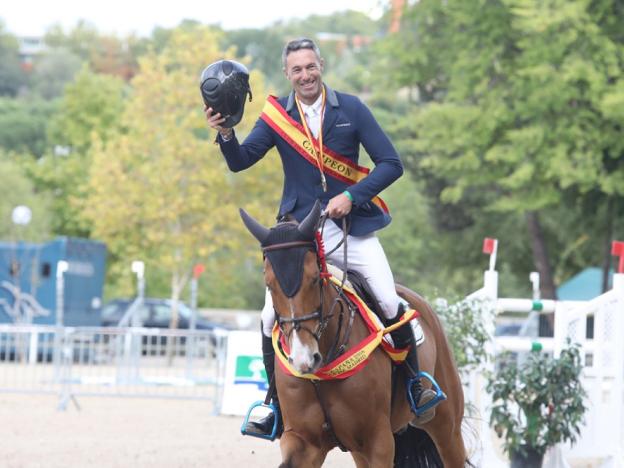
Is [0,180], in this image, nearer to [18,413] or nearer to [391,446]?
[18,413]

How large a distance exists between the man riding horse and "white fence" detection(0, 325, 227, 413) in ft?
40.3

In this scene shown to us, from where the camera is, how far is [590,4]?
84.0 feet

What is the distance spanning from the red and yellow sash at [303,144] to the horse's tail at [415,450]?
2006 millimetres

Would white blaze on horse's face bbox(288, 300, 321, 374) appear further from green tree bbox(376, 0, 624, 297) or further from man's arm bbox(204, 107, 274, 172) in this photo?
green tree bbox(376, 0, 624, 297)

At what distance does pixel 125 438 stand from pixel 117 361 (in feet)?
22.2

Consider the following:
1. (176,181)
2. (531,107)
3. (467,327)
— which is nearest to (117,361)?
(531,107)

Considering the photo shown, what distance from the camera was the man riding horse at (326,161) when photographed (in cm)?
736

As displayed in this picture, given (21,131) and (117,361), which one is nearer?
(117,361)

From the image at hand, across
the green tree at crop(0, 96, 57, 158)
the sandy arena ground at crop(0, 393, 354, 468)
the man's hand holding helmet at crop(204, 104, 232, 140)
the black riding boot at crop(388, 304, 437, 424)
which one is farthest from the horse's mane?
the green tree at crop(0, 96, 57, 158)

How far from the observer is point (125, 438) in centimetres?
1503

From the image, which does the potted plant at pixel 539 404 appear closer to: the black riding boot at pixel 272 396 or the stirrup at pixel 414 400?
the stirrup at pixel 414 400

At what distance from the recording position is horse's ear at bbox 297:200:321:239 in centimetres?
658

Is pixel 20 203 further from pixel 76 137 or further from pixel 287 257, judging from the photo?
pixel 287 257

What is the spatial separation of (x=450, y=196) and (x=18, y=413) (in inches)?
483
